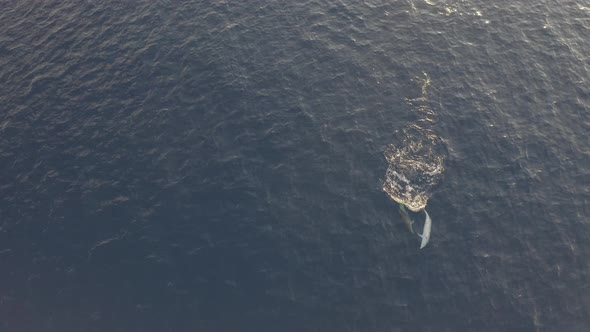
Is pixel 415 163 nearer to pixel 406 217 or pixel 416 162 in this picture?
pixel 416 162

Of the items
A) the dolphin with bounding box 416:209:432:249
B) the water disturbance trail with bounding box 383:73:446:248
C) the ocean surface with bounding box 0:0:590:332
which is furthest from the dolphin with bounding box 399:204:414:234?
the dolphin with bounding box 416:209:432:249

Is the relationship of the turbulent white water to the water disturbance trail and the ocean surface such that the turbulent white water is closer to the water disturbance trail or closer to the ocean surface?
the water disturbance trail

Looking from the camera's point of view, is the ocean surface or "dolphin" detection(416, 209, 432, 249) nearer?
the ocean surface

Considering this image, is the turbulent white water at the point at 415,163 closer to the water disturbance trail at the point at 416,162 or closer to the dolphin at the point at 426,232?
the water disturbance trail at the point at 416,162

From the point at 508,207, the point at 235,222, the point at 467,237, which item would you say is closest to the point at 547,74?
the point at 508,207

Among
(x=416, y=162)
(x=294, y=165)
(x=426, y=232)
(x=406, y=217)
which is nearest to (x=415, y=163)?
(x=416, y=162)

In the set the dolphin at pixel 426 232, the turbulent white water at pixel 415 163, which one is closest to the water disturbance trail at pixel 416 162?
the turbulent white water at pixel 415 163

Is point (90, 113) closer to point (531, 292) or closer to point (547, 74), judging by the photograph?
point (531, 292)
